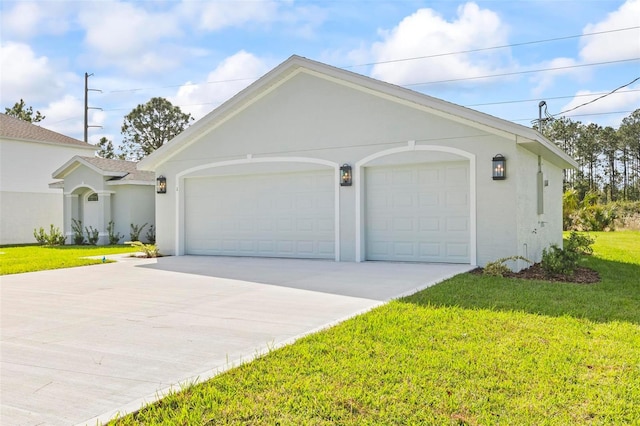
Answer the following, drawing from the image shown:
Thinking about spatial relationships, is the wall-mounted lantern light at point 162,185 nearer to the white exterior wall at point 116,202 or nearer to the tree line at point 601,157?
the white exterior wall at point 116,202

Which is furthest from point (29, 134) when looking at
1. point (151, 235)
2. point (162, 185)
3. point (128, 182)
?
point (162, 185)

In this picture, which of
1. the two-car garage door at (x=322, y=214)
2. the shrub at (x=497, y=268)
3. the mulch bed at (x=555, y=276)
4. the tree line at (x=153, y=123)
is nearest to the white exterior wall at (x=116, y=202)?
the two-car garage door at (x=322, y=214)

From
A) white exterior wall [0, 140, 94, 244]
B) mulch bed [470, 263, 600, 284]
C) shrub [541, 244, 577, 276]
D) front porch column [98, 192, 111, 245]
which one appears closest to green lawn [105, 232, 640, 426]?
mulch bed [470, 263, 600, 284]

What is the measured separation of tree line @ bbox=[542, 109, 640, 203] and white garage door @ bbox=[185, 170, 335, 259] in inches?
1455

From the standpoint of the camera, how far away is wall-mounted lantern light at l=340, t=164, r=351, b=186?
11.5 metres

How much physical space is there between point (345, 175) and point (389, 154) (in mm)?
1119

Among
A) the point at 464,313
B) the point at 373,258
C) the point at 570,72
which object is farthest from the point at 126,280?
the point at 570,72

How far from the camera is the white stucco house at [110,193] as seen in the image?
19859 millimetres

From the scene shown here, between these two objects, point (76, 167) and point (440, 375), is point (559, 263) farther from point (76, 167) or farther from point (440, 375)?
point (76, 167)

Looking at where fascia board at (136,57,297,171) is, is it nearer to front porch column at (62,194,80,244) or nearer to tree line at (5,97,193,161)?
front porch column at (62,194,80,244)

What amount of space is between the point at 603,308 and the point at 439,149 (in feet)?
16.5

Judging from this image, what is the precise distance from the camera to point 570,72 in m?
26.1

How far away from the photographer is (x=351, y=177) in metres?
11.5

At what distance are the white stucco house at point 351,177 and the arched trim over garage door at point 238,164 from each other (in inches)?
1.1
